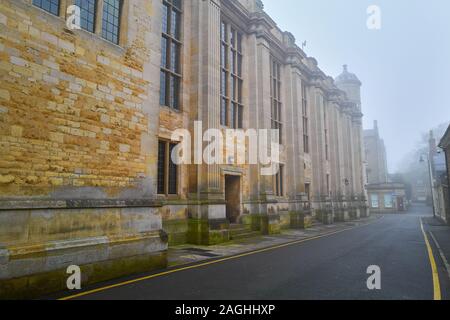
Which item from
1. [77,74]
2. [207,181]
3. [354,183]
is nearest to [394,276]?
[207,181]

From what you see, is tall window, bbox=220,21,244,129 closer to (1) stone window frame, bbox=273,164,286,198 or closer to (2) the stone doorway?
(2) the stone doorway

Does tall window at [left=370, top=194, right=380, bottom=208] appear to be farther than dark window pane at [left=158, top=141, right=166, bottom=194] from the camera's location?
Yes

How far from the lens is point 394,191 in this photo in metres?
52.2

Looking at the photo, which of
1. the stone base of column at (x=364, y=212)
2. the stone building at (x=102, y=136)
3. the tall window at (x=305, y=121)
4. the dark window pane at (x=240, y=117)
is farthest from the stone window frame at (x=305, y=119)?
the stone base of column at (x=364, y=212)

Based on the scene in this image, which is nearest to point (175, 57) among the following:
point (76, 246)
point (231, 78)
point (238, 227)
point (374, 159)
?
point (231, 78)

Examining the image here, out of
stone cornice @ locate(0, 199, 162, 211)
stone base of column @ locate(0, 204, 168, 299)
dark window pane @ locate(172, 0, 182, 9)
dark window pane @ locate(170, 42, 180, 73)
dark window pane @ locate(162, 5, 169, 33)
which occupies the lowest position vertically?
stone base of column @ locate(0, 204, 168, 299)

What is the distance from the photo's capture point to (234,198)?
1658 centimetres

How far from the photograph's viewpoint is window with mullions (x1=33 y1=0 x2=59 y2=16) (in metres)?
6.64

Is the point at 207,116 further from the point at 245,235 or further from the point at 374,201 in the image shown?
the point at 374,201

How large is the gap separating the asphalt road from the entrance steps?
4921 millimetres

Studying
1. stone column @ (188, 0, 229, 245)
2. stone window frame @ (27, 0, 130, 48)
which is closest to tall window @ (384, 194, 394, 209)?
stone column @ (188, 0, 229, 245)

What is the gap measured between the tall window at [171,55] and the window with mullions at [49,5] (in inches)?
230

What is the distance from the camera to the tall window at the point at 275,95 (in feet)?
69.3
